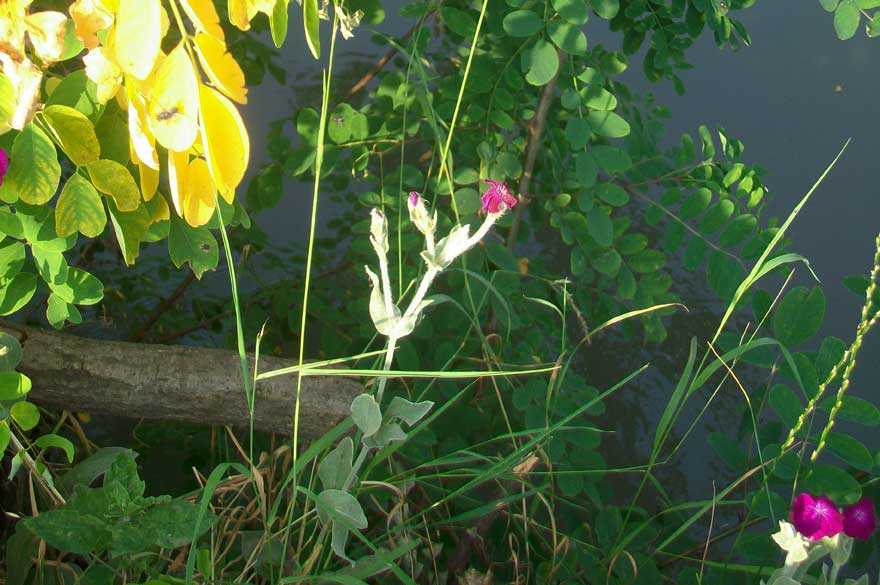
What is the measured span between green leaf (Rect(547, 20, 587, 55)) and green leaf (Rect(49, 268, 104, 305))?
27.9 inches

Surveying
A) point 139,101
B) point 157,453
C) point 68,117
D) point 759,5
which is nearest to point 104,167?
point 68,117

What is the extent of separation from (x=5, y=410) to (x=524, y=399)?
74 centimetres

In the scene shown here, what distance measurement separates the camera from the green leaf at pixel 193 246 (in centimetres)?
115

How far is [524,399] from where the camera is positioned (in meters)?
1.49

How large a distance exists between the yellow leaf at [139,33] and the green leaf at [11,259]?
1.70ft

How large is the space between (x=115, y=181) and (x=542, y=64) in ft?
2.22

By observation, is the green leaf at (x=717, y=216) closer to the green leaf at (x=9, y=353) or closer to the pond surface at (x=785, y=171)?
the pond surface at (x=785, y=171)

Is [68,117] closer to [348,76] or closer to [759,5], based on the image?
[348,76]

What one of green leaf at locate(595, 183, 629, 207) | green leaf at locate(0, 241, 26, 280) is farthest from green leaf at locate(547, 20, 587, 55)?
green leaf at locate(0, 241, 26, 280)

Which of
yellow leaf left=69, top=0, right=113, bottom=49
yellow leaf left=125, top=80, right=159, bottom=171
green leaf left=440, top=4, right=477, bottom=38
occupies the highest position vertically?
yellow leaf left=69, top=0, right=113, bottom=49

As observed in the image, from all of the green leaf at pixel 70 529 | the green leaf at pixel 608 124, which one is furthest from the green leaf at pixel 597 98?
the green leaf at pixel 70 529

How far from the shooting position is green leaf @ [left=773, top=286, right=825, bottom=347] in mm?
1321

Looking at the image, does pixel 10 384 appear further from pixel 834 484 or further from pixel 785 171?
pixel 785 171

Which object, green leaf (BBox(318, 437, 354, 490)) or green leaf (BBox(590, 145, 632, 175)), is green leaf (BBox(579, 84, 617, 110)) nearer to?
green leaf (BBox(590, 145, 632, 175))
